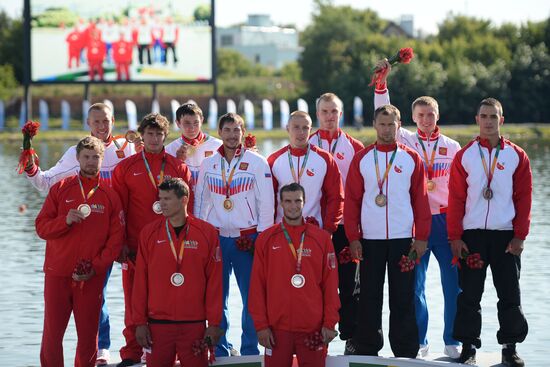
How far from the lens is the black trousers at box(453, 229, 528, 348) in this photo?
9.27 metres

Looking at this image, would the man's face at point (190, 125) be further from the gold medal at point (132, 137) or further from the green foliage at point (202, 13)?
the green foliage at point (202, 13)

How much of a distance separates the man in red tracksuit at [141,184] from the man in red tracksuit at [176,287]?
71 centimetres

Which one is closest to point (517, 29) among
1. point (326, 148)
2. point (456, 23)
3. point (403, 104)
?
point (456, 23)

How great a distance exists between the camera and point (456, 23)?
294ft

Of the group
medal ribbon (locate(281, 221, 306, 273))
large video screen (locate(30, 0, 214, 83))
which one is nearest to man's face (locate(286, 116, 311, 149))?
medal ribbon (locate(281, 221, 306, 273))

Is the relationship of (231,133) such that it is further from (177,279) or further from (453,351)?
(453,351)

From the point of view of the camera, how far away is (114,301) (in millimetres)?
13727

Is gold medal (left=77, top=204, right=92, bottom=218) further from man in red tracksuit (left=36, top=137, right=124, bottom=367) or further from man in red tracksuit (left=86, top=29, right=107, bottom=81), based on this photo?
man in red tracksuit (left=86, top=29, right=107, bottom=81)

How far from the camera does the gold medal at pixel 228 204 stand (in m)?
9.38

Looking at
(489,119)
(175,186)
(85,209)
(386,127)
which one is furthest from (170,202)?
(489,119)

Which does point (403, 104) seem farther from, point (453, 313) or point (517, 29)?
point (453, 313)

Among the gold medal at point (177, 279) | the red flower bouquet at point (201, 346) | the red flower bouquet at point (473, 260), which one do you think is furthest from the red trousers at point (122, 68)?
the red flower bouquet at point (201, 346)

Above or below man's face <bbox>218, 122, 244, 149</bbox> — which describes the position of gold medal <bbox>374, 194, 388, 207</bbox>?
below

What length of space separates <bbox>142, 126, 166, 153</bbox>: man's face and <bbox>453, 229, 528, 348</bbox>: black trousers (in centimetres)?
251
